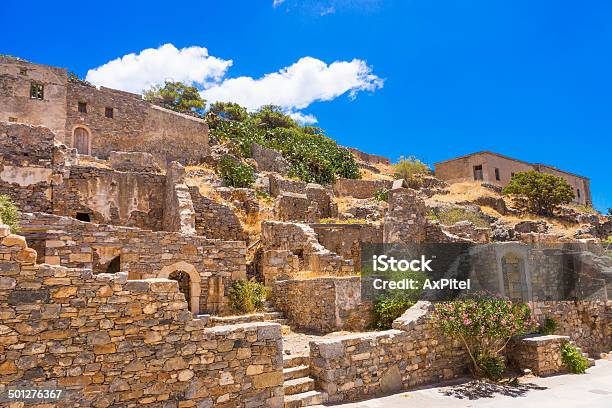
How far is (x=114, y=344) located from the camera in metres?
6.27

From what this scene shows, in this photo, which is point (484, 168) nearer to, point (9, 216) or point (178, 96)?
point (178, 96)

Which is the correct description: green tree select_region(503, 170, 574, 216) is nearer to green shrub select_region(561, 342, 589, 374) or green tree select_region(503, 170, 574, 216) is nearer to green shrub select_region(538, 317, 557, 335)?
green shrub select_region(538, 317, 557, 335)

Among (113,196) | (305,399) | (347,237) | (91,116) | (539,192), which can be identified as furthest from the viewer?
(539,192)

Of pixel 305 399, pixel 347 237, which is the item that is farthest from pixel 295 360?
pixel 347 237

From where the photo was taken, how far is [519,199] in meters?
41.0

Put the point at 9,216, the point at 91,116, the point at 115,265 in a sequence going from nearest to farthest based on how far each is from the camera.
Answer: the point at 9,216 → the point at 115,265 → the point at 91,116

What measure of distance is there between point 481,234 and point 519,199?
25187 mm

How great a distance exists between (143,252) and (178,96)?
34.6 metres

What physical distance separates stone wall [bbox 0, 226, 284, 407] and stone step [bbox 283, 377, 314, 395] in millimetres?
876

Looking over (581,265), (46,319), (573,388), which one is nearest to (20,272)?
(46,319)

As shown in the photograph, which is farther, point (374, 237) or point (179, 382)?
point (374, 237)

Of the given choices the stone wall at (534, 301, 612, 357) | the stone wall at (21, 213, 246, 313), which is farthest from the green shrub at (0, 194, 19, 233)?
the stone wall at (534, 301, 612, 357)

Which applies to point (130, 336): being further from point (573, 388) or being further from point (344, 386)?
point (573, 388)

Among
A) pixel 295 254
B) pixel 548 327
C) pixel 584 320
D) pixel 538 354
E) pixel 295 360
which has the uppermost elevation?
pixel 295 254
